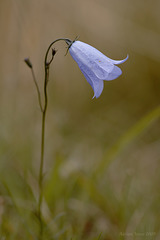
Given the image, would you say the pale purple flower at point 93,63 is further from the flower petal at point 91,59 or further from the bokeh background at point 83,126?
the bokeh background at point 83,126

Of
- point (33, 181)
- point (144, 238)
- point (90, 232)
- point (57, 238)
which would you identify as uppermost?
point (144, 238)

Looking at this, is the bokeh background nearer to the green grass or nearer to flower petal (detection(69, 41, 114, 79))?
the green grass

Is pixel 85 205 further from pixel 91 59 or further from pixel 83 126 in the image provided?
pixel 83 126

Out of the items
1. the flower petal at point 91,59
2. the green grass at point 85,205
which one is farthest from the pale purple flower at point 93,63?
the green grass at point 85,205

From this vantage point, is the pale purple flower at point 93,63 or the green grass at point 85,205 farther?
the green grass at point 85,205

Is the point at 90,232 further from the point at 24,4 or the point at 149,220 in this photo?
the point at 24,4

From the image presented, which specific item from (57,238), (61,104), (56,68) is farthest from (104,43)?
(57,238)

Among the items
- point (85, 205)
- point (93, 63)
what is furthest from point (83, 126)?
point (93, 63)

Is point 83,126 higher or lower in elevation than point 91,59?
lower
